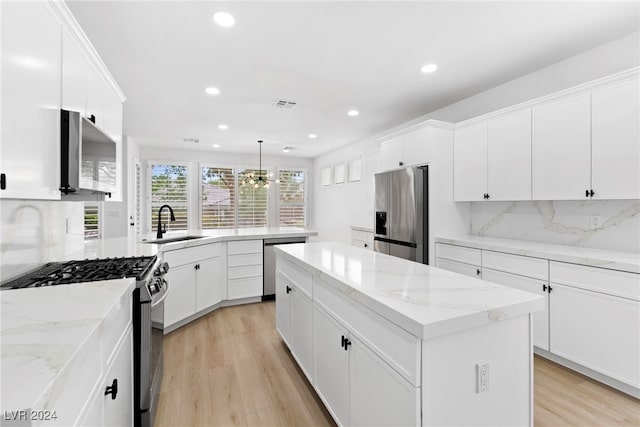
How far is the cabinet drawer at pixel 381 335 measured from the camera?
1076 mm

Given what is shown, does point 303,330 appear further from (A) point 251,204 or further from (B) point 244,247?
(A) point 251,204

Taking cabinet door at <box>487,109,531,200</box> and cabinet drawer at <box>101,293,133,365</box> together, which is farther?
cabinet door at <box>487,109,531,200</box>

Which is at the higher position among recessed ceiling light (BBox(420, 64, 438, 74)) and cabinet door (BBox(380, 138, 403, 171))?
recessed ceiling light (BBox(420, 64, 438, 74))

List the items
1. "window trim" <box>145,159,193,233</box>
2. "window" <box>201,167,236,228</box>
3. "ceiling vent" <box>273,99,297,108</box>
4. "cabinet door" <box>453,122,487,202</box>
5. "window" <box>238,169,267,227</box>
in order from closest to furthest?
"cabinet door" <box>453,122,487,202</box>, "ceiling vent" <box>273,99,297,108</box>, "window trim" <box>145,159,193,233</box>, "window" <box>201,167,236,228</box>, "window" <box>238,169,267,227</box>

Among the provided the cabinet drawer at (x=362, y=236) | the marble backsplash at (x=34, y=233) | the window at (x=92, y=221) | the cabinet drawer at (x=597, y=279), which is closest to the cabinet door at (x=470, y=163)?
the cabinet drawer at (x=597, y=279)

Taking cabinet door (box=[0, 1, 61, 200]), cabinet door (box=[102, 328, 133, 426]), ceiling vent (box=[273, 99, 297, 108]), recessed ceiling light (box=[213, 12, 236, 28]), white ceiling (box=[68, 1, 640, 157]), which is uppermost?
ceiling vent (box=[273, 99, 297, 108])

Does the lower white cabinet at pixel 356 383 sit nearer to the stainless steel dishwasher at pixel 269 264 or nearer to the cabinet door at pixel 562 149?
the stainless steel dishwasher at pixel 269 264

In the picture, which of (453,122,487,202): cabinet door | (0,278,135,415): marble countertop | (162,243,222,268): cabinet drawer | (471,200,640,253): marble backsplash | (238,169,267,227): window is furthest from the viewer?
(238,169,267,227): window

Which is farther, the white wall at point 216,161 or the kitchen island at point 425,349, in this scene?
the white wall at point 216,161

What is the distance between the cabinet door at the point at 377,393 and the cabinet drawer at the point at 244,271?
8.50 feet

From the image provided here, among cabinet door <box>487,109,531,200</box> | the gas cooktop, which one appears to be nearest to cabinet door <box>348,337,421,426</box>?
the gas cooktop

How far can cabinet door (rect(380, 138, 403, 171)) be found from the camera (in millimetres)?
3959

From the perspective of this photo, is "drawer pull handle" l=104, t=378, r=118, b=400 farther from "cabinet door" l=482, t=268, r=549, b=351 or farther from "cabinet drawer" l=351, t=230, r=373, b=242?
"cabinet drawer" l=351, t=230, r=373, b=242

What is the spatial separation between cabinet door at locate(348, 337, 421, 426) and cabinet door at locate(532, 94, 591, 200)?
7.56 ft
